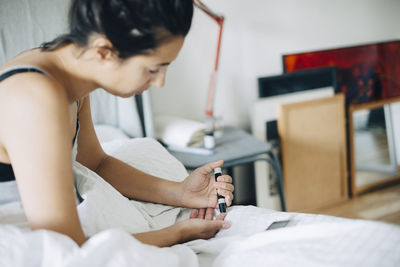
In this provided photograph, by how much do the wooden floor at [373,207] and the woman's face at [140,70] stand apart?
1.70m

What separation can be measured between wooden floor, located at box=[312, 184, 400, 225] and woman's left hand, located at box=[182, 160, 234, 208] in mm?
1419

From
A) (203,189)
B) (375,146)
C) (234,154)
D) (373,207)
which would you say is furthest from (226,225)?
(375,146)

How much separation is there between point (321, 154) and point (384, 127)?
69 centimetres

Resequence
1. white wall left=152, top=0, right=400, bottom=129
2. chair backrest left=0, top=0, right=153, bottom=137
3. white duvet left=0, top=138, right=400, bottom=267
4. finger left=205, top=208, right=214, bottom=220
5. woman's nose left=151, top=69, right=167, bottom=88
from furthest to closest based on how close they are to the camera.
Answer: white wall left=152, top=0, right=400, bottom=129 < chair backrest left=0, top=0, right=153, bottom=137 < finger left=205, top=208, right=214, bottom=220 < woman's nose left=151, top=69, right=167, bottom=88 < white duvet left=0, top=138, right=400, bottom=267

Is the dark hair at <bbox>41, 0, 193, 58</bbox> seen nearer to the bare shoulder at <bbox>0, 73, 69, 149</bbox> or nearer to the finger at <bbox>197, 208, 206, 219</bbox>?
the bare shoulder at <bbox>0, 73, 69, 149</bbox>

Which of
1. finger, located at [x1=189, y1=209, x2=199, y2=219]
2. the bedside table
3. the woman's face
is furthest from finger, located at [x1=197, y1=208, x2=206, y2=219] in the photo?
the bedside table

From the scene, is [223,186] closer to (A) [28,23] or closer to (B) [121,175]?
(B) [121,175]

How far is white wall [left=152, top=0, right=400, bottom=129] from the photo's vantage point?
74.7 inches

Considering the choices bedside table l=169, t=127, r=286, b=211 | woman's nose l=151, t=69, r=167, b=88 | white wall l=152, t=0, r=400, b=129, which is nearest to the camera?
woman's nose l=151, t=69, r=167, b=88

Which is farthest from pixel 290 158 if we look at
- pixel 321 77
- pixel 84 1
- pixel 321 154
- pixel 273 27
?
pixel 84 1

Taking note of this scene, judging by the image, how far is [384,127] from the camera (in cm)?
240

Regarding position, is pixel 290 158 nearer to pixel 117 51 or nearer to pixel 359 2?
pixel 359 2

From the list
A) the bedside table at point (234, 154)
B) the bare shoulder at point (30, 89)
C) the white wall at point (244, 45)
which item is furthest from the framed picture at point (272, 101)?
the bare shoulder at point (30, 89)

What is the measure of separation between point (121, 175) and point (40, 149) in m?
0.38
